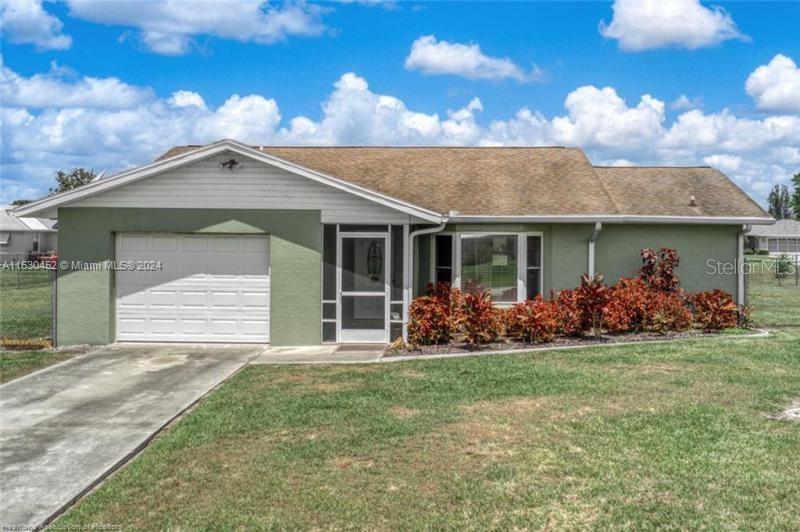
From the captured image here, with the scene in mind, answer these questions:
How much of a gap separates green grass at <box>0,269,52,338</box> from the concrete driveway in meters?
3.61

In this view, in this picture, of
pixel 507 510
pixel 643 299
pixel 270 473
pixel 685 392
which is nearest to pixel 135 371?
pixel 270 473

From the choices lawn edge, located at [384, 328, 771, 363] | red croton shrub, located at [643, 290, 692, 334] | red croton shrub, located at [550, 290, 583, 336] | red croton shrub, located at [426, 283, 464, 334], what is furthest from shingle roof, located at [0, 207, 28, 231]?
red croton shrub, located at [643, 290, 692, 334]

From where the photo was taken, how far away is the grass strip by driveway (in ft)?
16.2

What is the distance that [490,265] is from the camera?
14438 mm

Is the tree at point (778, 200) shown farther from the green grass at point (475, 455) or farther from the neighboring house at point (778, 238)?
the green grass at point (475, 455)

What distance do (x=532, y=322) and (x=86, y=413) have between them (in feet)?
25.4

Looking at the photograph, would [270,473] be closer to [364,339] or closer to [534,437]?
[534,437]

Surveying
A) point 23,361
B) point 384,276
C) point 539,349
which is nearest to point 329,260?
point 384,276

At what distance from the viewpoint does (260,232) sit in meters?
12.5

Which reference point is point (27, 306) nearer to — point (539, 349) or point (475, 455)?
point (539, 349)

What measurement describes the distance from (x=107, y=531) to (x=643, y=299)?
11440 mm

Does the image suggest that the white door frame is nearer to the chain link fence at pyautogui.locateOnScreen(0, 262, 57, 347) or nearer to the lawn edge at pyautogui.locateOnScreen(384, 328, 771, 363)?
the lawn edge at pyautogui.locateOnScreen(384, 328, 771, 363)

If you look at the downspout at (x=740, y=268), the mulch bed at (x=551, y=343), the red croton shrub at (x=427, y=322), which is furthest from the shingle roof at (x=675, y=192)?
the red croton shrub at (x=427, y=322)

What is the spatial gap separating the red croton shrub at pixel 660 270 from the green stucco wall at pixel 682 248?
253 mm
